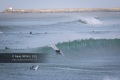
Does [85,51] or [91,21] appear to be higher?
[91,21]

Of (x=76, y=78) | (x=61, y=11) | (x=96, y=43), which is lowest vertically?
(x=76, y=78)

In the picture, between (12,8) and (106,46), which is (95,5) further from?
(12,8)

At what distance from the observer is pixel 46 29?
3932 millimetres

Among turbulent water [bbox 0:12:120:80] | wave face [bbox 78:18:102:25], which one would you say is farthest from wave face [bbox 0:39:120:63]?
wave face [bbox 78:18:102:25]

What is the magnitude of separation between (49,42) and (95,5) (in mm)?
497

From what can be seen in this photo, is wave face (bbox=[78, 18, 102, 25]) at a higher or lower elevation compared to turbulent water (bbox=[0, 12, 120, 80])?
higher

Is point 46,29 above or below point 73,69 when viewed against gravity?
above

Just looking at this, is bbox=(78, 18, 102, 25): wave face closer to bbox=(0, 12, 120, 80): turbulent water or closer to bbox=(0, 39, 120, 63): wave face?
bbox=(0, 12, 120, 80): turbulent water

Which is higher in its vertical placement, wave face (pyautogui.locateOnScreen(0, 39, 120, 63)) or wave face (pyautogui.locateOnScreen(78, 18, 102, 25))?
wave face (pyautogui.locateOnScreen(78, 18, 102, 25))

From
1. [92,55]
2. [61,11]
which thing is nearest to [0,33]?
[61,11]

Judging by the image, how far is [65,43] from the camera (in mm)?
3914

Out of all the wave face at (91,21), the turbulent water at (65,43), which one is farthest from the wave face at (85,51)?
the wave face at (91,21)

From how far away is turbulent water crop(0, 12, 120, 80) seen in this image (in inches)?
151

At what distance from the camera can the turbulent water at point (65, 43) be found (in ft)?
12.6
